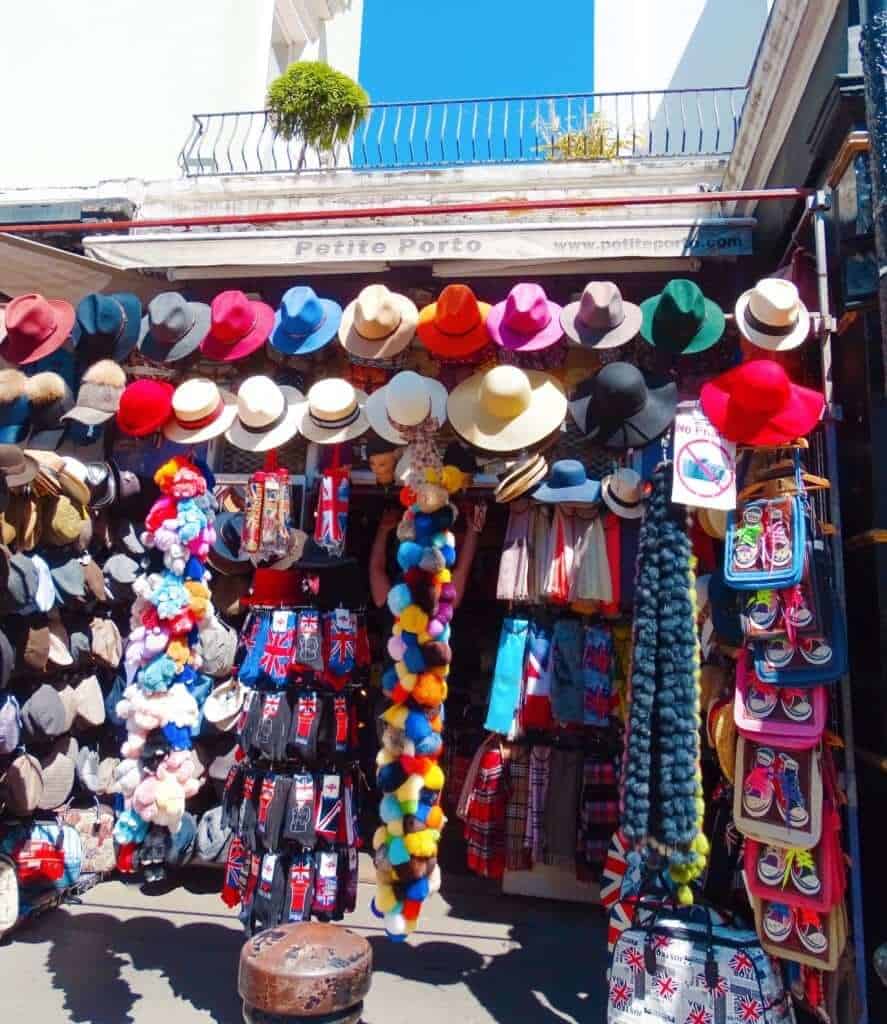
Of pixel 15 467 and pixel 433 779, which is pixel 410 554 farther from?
pixel 15 467

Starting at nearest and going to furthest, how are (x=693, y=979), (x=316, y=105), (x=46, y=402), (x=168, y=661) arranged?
(x=693, y=979) < (x=168, y=661) < (x=46, y=402) < (x=316, y=105)

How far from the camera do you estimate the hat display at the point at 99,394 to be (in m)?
4.01

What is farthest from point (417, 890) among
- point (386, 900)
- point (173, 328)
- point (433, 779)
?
point (173, 328)

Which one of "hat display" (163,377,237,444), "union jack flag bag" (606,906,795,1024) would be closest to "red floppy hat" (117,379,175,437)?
"hat display" (163,377,237,444)

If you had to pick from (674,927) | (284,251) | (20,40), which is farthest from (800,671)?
(20,40)

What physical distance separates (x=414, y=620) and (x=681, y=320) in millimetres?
1788

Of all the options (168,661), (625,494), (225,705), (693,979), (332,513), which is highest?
(625,494)

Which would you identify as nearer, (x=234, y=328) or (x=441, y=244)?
(x=234, y=328)

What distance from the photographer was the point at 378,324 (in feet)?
11.9

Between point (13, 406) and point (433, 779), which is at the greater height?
point (13, 406)

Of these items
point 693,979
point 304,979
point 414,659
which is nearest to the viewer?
point 304,979

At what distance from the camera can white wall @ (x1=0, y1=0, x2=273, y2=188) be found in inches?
289

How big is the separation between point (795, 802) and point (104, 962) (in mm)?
3500

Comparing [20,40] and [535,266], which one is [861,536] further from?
[20,40]
